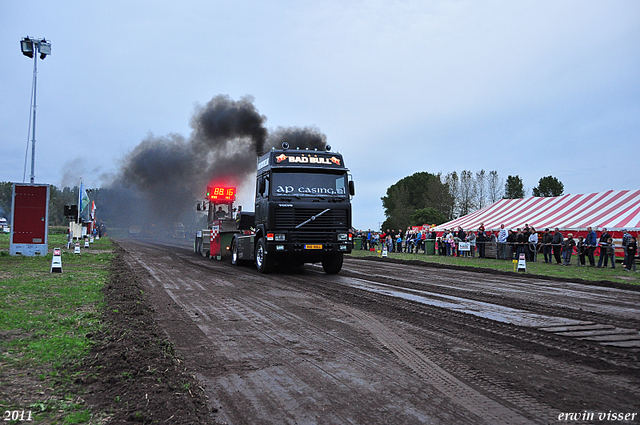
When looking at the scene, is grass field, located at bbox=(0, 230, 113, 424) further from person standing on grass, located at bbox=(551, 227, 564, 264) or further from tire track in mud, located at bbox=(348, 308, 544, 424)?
person standing on grass, located at bbox=(551, 227, 564, 264)

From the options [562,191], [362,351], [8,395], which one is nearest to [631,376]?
[362,351]

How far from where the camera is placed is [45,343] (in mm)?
5055

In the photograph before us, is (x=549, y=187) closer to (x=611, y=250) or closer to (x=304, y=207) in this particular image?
(x=611, y=250)

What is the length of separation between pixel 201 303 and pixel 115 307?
153 centimetres

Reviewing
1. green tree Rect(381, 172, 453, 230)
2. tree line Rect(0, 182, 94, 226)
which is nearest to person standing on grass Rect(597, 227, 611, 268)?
green tree Rect(381, 172, 453, 230)

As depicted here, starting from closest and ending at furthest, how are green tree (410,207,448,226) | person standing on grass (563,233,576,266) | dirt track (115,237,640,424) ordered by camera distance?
dirt track (115,237,640,424) < person standing on grass (563,233,576,266) < green tree (410,207,448,226)

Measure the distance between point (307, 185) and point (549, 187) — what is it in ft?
245

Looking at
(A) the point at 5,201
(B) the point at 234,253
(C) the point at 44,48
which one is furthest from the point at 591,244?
(A) the point at 5,201

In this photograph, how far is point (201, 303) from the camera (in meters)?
8.36

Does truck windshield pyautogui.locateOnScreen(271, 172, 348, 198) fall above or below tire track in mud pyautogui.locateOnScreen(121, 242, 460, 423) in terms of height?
above

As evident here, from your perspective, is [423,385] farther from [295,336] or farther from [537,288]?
[537,288]

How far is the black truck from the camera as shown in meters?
13.4

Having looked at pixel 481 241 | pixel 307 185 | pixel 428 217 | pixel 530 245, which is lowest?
pixel 530 245

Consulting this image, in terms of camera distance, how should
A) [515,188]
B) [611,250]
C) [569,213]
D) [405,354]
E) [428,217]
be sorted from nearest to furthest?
[405,354] → [611,250] → [569,213] → [428,217] → [515,188]
